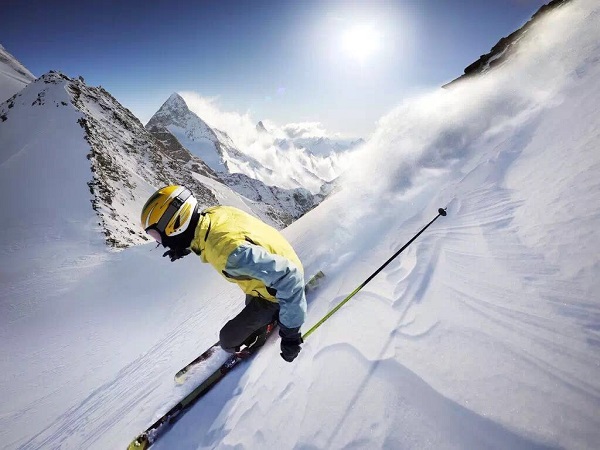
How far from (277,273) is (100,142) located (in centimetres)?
3713

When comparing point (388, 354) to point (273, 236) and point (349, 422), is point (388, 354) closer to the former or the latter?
point (349, 422)

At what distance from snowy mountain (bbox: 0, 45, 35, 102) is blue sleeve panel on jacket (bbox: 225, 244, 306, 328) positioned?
85.0 meters

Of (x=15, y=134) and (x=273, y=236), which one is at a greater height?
(x=15, y=134)

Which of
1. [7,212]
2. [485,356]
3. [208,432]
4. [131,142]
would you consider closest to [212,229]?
[208,432]

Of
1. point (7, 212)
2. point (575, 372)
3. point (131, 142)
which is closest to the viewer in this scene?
point (575, 372)

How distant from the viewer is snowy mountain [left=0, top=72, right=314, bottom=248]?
2192 cm

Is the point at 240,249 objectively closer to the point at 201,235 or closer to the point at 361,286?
the point at 201,235

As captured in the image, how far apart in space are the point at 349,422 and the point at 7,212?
80.1 ft

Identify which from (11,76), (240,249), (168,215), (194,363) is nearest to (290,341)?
(240,249)

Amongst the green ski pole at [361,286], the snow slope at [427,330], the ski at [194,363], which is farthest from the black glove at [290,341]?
the ski at [194,363]

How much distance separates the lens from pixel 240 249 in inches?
115

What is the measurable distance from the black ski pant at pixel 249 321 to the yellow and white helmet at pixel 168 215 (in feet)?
4.43

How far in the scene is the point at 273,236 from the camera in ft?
11.5

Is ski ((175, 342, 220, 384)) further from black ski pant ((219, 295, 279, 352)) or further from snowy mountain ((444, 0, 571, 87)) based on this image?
snowy mountain ((444, 0, 571, 87))
